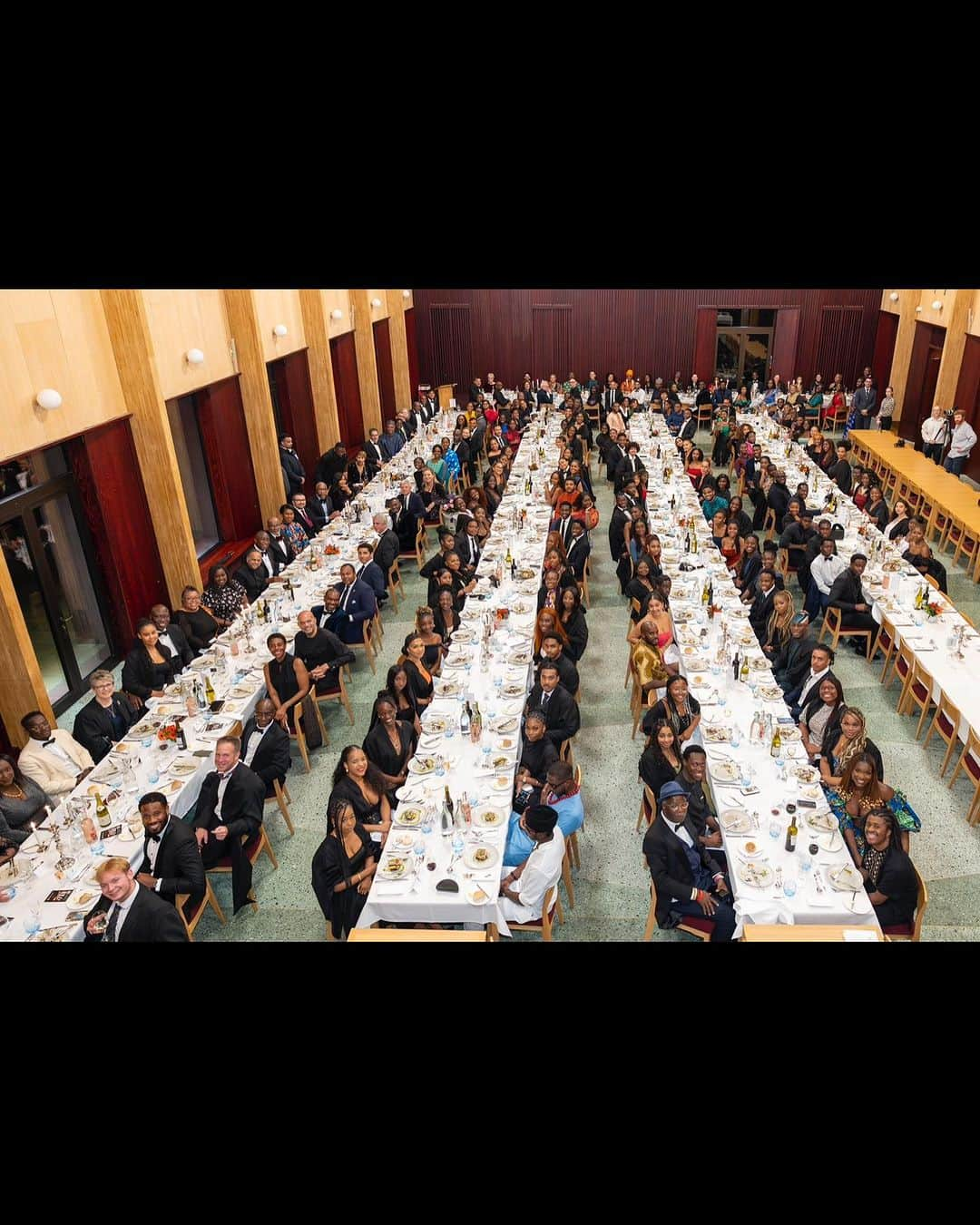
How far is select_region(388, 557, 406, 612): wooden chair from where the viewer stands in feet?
40.1

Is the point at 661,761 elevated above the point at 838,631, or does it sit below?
above

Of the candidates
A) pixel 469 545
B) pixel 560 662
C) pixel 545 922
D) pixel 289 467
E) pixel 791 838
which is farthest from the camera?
pixel 289 467

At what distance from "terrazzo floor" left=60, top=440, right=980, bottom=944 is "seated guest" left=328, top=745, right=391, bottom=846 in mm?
839

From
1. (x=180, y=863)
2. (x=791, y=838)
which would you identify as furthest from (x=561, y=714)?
(x=180, y=863)

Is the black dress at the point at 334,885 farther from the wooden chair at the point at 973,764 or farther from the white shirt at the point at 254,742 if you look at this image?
the wooden chair at the point at 973,764

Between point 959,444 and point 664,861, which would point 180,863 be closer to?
point 664,861

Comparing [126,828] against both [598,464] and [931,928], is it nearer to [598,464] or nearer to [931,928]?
[931,928]

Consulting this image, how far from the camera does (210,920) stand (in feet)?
21.6

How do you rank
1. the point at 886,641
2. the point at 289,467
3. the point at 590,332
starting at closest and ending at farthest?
the point at 886,641 → the point at 289,467 → the point at 590,332

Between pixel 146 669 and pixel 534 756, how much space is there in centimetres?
410

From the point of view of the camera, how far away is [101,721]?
7.54 meters

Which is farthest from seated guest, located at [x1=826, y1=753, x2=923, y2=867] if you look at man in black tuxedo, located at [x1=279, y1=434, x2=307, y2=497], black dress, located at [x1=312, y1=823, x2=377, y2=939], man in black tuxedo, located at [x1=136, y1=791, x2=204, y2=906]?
man in black tuxedo, located at [x1=279, y1=434, x2=307, y2=497]

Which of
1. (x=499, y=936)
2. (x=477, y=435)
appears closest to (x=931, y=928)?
(x=499, y=936)
